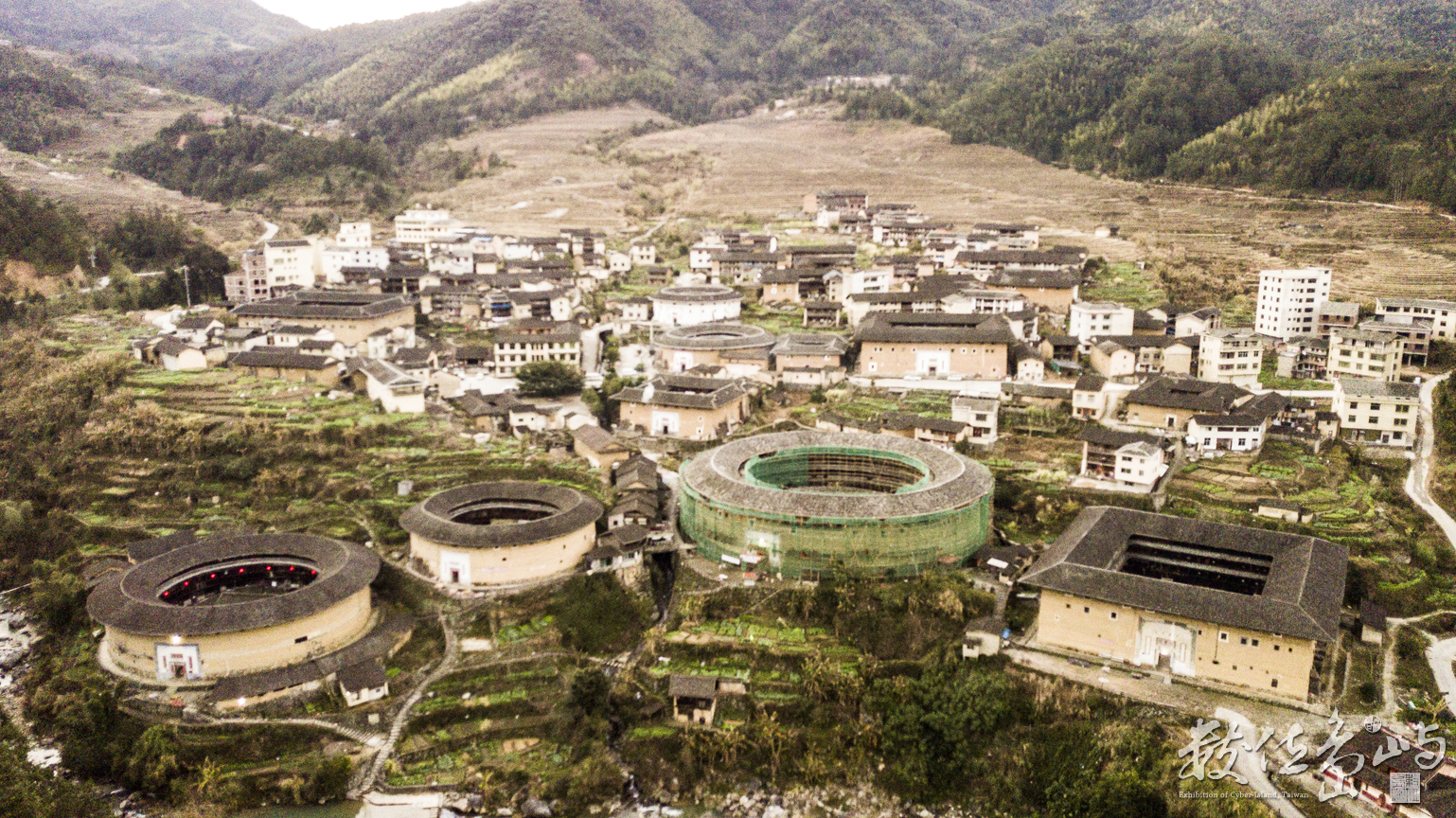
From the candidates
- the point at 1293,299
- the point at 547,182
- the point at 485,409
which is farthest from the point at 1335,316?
the point at 547,182

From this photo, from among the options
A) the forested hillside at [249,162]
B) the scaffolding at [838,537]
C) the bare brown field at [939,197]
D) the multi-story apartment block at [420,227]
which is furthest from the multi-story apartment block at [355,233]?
the scaffolding at [838,537]

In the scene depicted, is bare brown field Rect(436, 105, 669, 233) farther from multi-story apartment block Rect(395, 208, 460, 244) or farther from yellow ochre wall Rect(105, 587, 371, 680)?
yellow ochre wall Rect(105, 587, 371, 680)

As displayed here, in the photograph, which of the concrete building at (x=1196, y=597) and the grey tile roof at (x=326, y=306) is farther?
the grey tile roof at (x=326, y=306)

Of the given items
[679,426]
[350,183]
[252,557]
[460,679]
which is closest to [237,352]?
[252,557]

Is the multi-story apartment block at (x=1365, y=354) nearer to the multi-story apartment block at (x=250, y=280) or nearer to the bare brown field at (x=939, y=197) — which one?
the bare brown field at (x=939, y=197)

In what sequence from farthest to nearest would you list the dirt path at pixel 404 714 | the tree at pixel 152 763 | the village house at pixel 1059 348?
the village house at pixel 1059 348 < the dirt path at pixel 404 714 < the tree at pixel 152 763

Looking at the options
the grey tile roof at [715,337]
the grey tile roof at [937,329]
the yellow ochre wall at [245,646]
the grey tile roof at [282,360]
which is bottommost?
the yellow ochre wall at [245,646]
